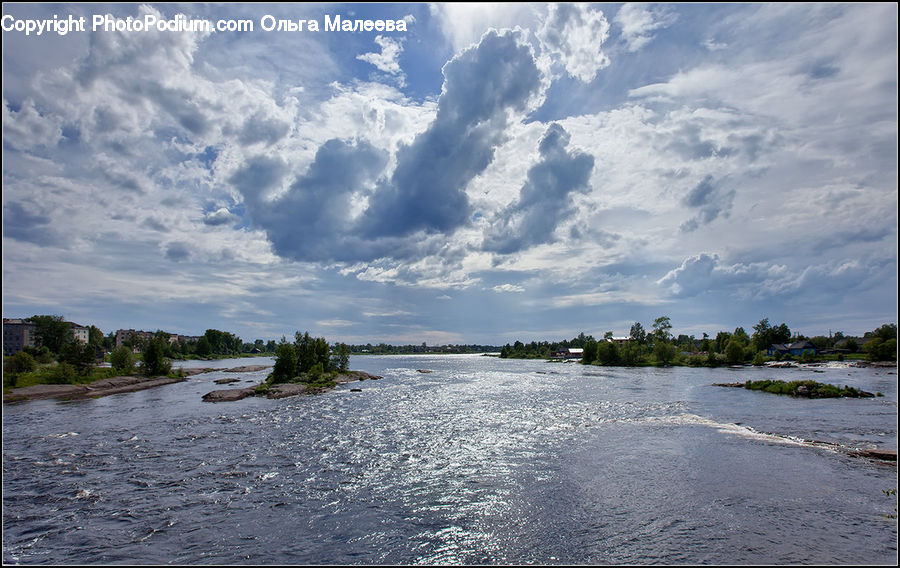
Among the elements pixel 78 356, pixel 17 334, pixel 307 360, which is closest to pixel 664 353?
pixel 307 360

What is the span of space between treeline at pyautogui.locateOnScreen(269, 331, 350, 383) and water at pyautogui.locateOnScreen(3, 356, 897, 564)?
34.9 metres

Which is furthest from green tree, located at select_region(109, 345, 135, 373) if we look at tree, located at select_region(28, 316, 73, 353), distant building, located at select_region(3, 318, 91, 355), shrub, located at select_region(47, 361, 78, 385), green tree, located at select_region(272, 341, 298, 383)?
distant building, located at select_region(3, 318, 91, 355)

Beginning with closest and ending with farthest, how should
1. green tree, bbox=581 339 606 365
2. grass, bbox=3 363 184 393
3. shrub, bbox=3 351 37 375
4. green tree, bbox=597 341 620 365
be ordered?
grass, bbox=3 363 184 393 → shrub, bbox=3 351 37 375 → green tree, bbox=597 341 620 365 → green tree, bbox=581 339 606 365

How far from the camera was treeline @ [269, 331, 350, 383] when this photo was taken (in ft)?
266

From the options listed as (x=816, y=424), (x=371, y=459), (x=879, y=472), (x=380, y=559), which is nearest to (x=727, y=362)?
(x=816, y=424)

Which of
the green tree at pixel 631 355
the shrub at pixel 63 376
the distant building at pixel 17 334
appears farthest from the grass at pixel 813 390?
the distant building at pixel 17 334

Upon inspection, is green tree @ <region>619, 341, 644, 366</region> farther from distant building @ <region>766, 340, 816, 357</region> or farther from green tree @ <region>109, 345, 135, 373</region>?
green tree @ <region>109, 345, 135, 373</region>

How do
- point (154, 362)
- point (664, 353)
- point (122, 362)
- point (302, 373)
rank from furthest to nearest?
point (664, 353)
point (154, 362)
point (122, 362)
point (302, 373)

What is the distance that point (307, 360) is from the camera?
89875 mm

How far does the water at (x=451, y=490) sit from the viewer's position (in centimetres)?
1806

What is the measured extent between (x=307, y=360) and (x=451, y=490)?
7081 centimetres

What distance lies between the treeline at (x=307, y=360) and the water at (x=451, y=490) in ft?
115

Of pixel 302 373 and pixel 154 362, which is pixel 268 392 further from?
pixel 154 362

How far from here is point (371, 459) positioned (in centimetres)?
3059
